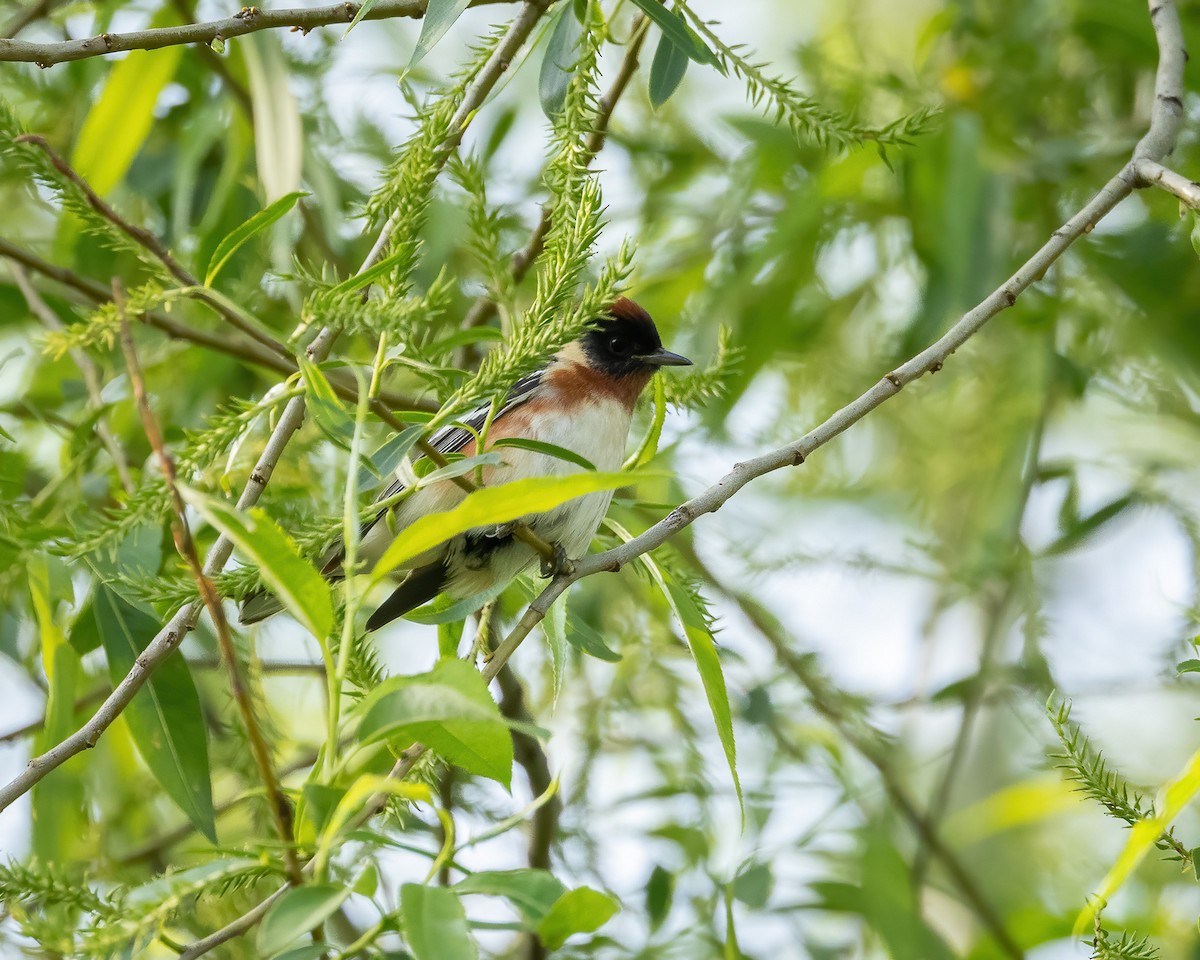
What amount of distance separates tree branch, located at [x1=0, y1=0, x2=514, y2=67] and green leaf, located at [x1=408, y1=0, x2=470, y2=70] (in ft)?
0.44

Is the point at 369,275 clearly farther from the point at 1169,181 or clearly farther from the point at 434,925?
the point at 1169,181

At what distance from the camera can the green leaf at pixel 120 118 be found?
11.5ft

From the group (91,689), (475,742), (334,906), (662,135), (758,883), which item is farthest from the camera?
A: (662,135)

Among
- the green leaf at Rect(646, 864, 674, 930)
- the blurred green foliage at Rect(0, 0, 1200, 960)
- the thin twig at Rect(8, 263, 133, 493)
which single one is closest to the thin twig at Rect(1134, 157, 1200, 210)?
the blurred green foliage at Rect(0, 0, 1200, 960)

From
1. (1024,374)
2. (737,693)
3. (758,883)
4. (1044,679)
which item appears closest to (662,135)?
(1024,374)

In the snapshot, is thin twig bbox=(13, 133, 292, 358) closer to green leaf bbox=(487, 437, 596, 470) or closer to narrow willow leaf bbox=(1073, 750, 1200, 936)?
green leaf bbox=(487, 437, 596, 470)

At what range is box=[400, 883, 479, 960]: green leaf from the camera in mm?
1523

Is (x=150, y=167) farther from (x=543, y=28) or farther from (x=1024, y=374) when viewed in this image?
(x=1024, y=374)

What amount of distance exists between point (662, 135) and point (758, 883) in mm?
2917

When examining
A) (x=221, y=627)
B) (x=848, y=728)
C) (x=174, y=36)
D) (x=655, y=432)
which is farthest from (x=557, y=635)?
(x=848, y=728)

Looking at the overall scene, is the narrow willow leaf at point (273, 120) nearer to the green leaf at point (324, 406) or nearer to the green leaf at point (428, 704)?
the green leaf at point (324, 406)

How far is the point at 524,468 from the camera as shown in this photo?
3672 mm

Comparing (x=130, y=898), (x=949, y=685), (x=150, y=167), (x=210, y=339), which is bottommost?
(x=949, y=685)

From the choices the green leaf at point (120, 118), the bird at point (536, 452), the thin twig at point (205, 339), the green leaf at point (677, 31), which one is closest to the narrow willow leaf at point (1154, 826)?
the green leaf at point (677, 31)
